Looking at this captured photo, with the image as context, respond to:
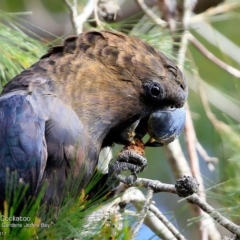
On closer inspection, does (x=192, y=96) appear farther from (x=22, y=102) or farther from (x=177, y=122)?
(x=22, y=102)

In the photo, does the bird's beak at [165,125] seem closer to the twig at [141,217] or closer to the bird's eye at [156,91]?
the bird's eye at [156,91]

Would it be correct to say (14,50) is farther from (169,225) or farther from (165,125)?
(169,225)

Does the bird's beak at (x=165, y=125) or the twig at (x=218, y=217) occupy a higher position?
the twig at (x=218, y=217)

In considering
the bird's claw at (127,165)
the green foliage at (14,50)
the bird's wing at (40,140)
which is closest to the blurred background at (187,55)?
the green foliage at (14,50)

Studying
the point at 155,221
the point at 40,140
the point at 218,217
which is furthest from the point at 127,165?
the point at 155,221

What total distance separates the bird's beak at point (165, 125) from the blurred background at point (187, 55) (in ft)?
0.68

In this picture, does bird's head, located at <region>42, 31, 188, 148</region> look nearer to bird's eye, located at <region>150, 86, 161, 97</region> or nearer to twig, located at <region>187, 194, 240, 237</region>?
bird's eye, located at <region>150, 86, 161, 97</region>

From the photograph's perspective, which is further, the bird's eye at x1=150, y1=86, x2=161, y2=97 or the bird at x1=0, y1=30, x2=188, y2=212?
the bird's eye at x1=150, y1=86, x2=161, y2=97

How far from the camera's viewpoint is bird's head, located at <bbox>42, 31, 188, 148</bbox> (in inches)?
87.9

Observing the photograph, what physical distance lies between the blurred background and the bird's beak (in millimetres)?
207

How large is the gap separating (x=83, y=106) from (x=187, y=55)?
153cm

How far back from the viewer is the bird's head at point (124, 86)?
223cm

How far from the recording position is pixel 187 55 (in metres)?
3.60

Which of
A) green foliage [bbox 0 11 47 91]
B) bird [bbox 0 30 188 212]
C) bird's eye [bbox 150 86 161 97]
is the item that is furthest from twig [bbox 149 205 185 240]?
green foliage [bbox 0 11 47 91]
